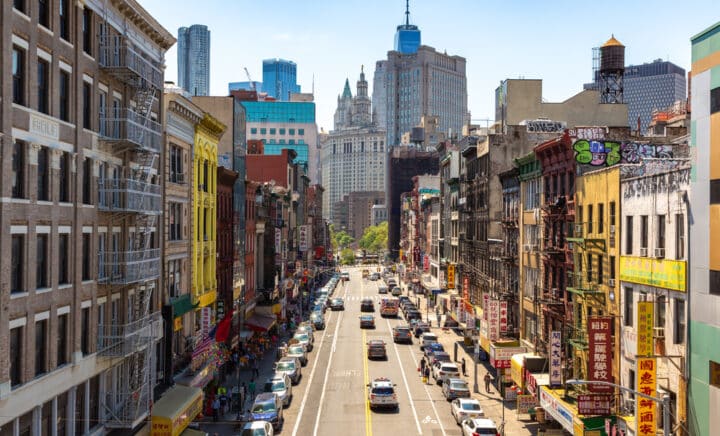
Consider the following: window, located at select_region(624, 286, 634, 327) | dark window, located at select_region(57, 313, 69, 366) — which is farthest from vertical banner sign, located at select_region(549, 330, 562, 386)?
dark window, located at select_region(57, 313, 69, 366)

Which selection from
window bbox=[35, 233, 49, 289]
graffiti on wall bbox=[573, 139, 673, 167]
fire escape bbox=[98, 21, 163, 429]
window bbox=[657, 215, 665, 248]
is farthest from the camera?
graffiti on wall bbox=[573, 139, 673, 167]

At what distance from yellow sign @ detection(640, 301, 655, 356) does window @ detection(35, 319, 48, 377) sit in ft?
68.0

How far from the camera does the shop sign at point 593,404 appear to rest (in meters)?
33.0

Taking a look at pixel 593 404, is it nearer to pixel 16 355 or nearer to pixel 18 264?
pixel 16 355

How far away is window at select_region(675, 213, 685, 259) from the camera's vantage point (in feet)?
94.1

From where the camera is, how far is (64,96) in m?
25.9

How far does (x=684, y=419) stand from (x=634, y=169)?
11.3m

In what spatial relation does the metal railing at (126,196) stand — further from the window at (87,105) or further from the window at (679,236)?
the window at (679,236)

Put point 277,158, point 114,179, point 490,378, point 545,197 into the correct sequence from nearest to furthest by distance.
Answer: point 114,179 < point 545,197 < point 490,378 < point 277,158

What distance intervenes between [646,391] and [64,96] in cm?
2305

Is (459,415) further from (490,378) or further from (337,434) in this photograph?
(490,378)

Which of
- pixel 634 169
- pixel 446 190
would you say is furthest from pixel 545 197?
pixel 446 190

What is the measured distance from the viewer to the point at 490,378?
55.6m

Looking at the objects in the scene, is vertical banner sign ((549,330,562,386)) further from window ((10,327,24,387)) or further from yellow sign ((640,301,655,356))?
window ((10,327,24,387))
